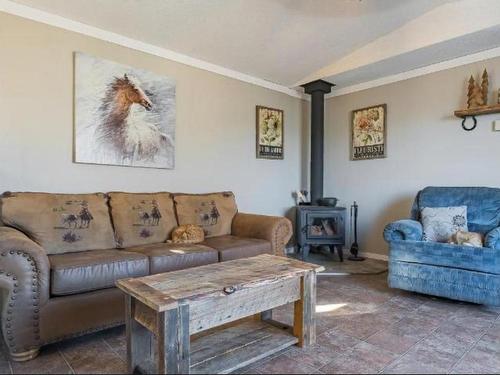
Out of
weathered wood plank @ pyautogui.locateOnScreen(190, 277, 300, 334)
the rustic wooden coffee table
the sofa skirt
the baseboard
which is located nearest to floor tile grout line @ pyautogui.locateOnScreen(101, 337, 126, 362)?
the rustic wooden coffee table

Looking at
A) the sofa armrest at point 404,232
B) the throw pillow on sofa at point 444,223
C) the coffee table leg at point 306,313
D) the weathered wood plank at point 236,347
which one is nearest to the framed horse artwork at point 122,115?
the weathered wood plank at point 236,347

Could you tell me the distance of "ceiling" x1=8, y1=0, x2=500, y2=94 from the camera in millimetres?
2766

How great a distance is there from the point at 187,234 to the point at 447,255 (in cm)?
219

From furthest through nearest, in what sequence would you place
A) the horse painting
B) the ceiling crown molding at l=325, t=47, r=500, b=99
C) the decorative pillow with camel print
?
the ceiling crown molding at l=325, t=47, r=500, b=99
the horse painting
the decorative pillow with camel print

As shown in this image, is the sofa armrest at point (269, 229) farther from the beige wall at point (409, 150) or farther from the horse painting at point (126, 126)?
the beige wall at point (409, 150)

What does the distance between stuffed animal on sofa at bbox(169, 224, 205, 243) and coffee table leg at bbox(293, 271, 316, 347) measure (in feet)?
4.00

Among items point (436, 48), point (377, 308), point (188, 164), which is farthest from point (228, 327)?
point (436, 48)

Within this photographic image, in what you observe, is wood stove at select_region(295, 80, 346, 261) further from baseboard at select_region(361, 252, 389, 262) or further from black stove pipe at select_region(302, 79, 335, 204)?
baseboard at select_region(361, 252, 389, 262)

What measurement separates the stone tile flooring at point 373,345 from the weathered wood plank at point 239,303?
304mm

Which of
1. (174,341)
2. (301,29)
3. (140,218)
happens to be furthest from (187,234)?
(301,29)

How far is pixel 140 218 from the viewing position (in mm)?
2801

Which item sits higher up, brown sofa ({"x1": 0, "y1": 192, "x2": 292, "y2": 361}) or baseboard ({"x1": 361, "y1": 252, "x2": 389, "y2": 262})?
brown sofa ({"x1": 0, "y1": 192, "x2": 292, "y2": 361})

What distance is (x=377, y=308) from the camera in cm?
257

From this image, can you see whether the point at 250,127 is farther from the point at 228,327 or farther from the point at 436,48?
the point at 228,327
